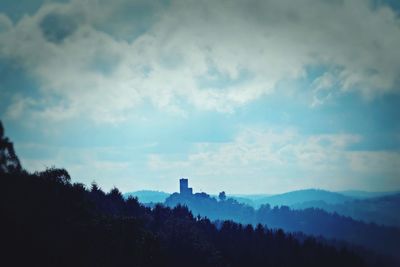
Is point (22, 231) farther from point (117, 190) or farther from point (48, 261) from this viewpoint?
point (117, 190)

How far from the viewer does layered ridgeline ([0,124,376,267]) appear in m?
37.0

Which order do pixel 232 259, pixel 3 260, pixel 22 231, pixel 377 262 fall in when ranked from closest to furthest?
pixel 3 260
pixel 22 231
pixel 232 259
pixel 377 262

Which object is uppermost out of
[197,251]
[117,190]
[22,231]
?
[117,190]

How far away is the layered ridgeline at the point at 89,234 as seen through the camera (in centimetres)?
3697

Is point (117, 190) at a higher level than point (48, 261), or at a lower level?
higher

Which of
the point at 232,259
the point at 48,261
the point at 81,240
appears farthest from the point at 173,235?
the point at 48,261

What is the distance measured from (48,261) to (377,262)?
150713 millimetres

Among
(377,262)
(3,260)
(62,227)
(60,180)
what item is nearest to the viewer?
(3,260)

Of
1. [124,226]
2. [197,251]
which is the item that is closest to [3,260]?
[124,226]

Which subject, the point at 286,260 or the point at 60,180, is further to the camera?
the point at 286,260

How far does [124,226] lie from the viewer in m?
55.1

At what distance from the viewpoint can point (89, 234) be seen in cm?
4766

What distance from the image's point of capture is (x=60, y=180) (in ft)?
193

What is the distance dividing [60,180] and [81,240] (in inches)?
665
